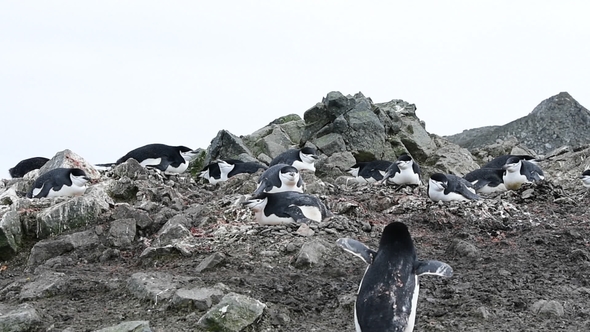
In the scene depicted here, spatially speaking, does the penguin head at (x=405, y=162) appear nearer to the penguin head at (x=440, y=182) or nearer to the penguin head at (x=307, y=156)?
the penguin head at (x=440, y=182)

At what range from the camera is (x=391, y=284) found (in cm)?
588

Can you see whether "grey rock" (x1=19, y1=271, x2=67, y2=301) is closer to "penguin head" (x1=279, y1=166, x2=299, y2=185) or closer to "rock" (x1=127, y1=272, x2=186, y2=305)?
"rock" (x1=127, y1=272, x2=186, y2=305)

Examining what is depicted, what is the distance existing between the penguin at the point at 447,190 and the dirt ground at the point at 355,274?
546 millimetres

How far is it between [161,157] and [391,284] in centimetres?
1089

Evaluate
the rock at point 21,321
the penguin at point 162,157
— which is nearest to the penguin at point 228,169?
the penguin at point 162,157

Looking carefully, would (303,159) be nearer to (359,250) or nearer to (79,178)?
(79,178)

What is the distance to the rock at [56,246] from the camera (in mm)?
9125

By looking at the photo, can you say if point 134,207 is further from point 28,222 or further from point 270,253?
point 270,253

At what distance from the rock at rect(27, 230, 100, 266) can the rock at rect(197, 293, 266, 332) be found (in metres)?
3.43

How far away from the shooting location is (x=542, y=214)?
35.1 feet

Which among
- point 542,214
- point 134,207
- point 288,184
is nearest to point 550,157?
point 542,214

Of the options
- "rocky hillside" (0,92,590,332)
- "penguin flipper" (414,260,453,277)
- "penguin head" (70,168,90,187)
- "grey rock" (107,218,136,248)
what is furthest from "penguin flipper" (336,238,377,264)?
"penguin head" (70,168,90,187)

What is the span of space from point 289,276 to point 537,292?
92.9 inches

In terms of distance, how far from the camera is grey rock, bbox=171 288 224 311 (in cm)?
665
